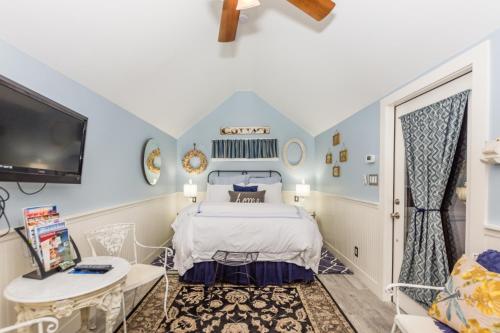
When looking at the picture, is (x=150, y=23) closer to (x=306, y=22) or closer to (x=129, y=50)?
(x=129, y=50)

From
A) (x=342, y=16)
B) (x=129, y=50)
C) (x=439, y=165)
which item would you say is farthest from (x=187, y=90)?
(x=439, y=165)

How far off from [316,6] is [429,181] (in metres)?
1.64

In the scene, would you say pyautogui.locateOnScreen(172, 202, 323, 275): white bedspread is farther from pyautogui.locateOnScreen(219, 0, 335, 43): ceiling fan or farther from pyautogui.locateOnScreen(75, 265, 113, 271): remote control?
pyautogui.locateOnScreen(219, 0, 335, 43): ceiling fan

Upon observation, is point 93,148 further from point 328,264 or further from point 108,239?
point 328,264

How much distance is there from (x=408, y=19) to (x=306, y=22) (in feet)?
2.99

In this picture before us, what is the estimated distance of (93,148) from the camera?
2.12m

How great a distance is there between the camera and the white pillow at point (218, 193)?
4.09 metres

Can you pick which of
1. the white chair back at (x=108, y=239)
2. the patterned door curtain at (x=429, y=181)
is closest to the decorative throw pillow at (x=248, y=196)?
the white chair back at (x=108, y=239)

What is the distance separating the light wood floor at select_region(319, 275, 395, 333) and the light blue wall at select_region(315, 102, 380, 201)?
104 centimetres

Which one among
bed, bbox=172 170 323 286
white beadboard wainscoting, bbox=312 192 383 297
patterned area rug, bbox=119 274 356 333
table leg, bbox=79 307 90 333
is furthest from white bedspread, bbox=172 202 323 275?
table leg, bbox=79 307 90 333

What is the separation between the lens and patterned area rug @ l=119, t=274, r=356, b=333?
1879 millimetres

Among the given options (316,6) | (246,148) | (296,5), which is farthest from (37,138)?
(246,148)

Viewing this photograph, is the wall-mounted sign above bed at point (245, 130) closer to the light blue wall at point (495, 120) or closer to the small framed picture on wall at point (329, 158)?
the small framed picture on wall at point (329, 158)

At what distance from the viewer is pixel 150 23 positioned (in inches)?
75.5
